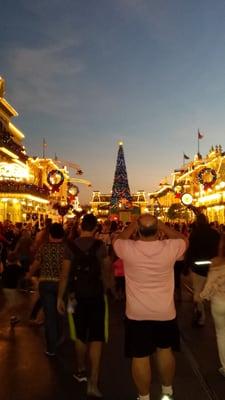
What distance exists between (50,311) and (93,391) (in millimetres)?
1754

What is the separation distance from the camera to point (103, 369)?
6121 millimetres

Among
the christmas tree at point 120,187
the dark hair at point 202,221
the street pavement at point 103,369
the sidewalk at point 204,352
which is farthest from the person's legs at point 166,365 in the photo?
the christmas tree at point 120,187

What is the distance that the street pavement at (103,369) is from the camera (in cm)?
522

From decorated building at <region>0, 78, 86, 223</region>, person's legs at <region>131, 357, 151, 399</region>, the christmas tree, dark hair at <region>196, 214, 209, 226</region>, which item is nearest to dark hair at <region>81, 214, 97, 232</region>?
person's legs at <region>131, 357, 151, 399</region>

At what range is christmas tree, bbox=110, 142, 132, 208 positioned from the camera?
6526 centimetres

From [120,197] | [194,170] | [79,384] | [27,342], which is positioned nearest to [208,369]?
[79,384]

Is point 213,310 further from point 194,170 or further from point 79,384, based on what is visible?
point 194,170

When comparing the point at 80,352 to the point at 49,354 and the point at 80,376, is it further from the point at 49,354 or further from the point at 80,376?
the point at 49,354

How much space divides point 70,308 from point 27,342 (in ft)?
8.06

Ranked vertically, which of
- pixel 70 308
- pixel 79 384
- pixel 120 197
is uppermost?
pixel 120 197

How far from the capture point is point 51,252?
6.88m

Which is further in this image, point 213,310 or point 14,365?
point 14,365

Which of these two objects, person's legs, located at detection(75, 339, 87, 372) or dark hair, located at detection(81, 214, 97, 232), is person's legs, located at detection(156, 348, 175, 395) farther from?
dark hair, located at detection(81, 214, 97, 232)

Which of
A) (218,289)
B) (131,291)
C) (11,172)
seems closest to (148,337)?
(131,291)
